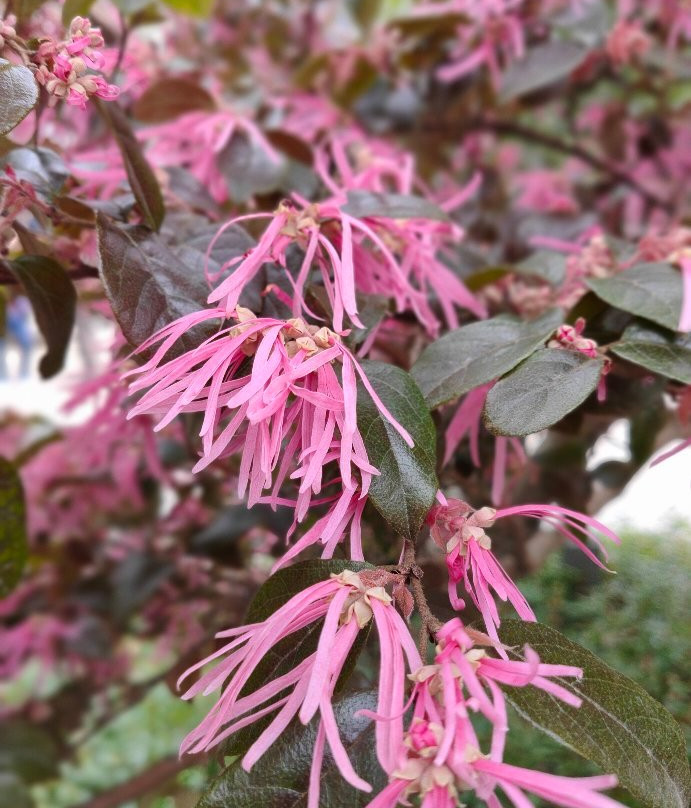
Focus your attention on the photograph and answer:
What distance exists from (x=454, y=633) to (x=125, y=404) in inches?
15.4

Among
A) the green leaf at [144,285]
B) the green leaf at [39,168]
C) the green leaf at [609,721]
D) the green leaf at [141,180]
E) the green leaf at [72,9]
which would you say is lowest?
the green leaf at [609,721]

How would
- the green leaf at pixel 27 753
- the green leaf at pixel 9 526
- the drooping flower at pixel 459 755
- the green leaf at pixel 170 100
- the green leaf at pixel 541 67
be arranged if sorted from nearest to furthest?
the drooping flower at pixel 459 755 < the green leaf at pixel 9 526 < the green leaf at pixel 170 100 < the green leaf at pixel 541 67 < the green leaf at pixel 27 753

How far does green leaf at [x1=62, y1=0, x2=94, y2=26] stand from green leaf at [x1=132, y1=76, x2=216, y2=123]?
216 mm

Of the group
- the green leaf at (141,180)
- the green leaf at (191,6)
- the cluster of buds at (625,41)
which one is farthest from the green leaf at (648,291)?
the green leaf at (191,6)

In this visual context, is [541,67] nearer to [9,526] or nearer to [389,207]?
[389,207]

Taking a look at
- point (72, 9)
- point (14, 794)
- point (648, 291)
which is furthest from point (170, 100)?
point (14, 794)

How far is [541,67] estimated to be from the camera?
0.81m

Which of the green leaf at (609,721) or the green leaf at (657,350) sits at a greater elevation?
the green leaf at (657,350)

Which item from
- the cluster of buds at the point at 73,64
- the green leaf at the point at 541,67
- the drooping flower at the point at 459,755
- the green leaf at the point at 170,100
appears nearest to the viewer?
the drooping flower at the point at 459,755

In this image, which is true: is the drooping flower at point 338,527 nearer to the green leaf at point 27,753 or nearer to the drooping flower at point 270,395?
the drooping flower at point 270,395

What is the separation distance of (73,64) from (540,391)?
245 millimetres

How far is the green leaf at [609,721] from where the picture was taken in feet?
0.91

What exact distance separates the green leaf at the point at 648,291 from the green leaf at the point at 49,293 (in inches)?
11.5

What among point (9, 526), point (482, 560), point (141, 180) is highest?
point (141, 180)
